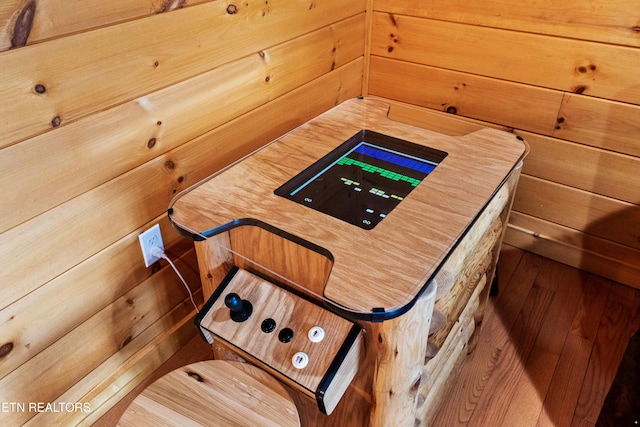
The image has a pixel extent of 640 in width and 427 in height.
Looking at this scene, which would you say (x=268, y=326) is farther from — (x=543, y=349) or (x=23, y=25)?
→ (x=543, y=349)

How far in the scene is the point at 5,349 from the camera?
117 centimetres

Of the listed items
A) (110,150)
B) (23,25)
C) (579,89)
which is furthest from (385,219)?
(579,89)

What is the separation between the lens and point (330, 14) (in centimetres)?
177

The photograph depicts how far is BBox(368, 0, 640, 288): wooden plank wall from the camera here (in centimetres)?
163

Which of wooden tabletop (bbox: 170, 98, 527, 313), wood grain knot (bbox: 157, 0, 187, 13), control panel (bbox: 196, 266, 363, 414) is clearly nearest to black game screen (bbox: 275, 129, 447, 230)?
wooden tabletop (bbox: 170, 98, 527, 313)

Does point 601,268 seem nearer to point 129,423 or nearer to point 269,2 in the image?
point 269,2

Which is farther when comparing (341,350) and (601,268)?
(601,268)

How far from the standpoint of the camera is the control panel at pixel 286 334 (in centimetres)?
97

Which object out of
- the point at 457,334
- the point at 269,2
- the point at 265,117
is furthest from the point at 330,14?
the point at 457,334

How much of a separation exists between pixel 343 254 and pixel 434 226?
0.73 feet

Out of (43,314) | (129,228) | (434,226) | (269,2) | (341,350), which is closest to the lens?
(341,350)

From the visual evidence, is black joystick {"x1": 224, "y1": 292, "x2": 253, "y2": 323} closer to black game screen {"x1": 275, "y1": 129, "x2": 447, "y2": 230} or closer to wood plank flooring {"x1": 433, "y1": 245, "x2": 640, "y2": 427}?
black game screen {"x1": 275, "y1": 129, "x2": 447, "y2": 230}

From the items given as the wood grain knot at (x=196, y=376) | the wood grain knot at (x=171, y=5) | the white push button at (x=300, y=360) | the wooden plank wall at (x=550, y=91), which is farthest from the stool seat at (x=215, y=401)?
the wooden plank wall at (x=550, y=91)

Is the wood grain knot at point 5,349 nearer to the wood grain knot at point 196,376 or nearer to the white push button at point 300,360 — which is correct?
the wood grain knot at point 196,376
